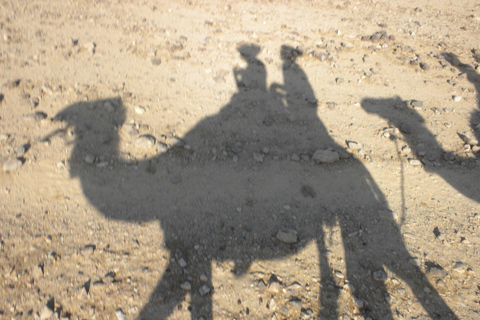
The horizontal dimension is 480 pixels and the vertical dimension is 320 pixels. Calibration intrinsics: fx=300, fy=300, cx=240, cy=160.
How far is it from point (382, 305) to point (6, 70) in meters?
7.61

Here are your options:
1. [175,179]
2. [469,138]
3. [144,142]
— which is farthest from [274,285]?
[469,138]

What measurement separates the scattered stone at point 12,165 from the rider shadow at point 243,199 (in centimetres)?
74

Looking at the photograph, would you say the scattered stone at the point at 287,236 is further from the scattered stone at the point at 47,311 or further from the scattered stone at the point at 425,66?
the scattered stone at the point at 425,66

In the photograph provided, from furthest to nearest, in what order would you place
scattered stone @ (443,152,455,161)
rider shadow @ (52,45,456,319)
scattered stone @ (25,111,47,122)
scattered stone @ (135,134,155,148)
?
1. scattered stone @ (443,152,455,161)
2. scattered stone @ (25,111,47,122)
3. scattered stone @ (135,134,155,148)
4. rider shadow @ (52,45,456,319)

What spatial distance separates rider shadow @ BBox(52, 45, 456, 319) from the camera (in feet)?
11.1

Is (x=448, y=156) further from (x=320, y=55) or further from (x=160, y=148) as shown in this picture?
(x=160, y=148)

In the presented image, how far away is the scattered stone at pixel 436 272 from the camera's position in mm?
3502

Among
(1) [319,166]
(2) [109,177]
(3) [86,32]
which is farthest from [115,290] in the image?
(3) [86,32]

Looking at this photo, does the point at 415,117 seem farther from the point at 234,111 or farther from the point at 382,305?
the point at 382,305

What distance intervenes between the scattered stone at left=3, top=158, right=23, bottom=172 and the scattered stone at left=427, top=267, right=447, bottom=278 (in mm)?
5665

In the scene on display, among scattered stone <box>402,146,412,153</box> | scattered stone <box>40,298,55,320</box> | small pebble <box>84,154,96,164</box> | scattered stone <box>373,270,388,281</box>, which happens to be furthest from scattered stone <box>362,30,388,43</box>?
scattered stone <box>40,298,55,320</box>

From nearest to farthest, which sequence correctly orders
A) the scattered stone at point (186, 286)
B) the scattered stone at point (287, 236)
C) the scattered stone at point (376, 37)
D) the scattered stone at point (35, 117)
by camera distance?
1. the scattered stone at point (186, 286)
2. the scattered stone at point (287, 236)
3. the scattered stone at point (35, 117)
4. the scattered stone at point (376, 37)

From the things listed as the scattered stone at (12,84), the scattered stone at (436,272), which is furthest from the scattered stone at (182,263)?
the scattered stone at (12,84)

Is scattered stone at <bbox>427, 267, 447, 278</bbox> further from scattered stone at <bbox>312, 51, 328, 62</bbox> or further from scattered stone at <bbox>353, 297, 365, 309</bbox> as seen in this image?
scattered stone at <bbox>312, 51, 328, 62</bbox>
